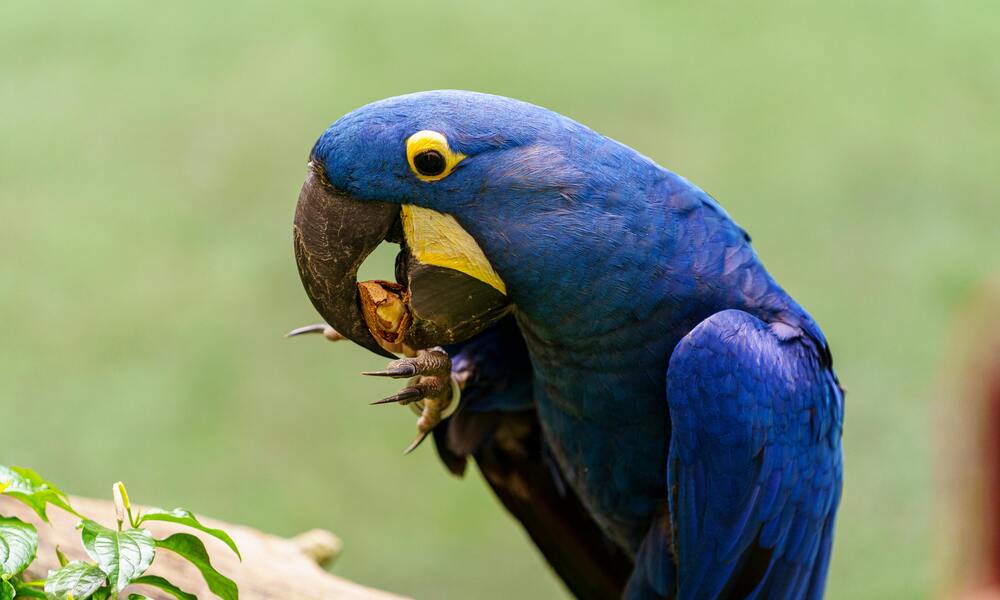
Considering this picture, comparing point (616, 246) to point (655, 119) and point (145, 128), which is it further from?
point (145, 128)

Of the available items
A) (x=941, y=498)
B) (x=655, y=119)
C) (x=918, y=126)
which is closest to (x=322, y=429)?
(x=655, y=119)

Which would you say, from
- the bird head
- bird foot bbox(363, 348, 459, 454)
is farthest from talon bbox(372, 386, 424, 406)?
the bird head

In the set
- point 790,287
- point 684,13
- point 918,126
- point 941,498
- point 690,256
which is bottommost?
point 941,498

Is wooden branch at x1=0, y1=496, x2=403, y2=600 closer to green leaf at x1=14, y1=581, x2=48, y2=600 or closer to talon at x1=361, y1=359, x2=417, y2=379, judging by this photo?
green leaf at x1=14, y1=581, x2=48, y2=600

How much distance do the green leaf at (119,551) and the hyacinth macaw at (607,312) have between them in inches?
15.3

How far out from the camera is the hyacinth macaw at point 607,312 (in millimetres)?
1348

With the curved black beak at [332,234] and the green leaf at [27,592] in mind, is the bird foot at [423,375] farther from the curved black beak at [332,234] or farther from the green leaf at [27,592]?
the green leaf at [27,592]

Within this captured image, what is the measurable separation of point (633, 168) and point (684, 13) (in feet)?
7.82

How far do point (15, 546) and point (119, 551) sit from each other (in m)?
0.13

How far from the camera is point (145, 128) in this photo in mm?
3369

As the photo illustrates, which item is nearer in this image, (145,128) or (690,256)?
(690,256)

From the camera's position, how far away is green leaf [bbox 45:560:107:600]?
1.12 meters

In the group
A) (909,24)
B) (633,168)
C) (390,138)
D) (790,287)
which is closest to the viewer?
(390,138)

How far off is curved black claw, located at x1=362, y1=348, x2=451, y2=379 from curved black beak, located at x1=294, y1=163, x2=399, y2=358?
0.11m
